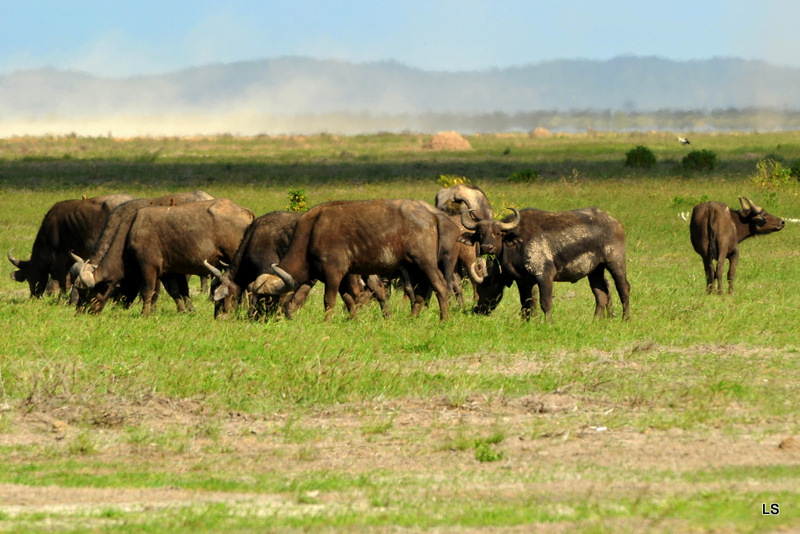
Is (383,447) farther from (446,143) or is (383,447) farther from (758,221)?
(446,143)

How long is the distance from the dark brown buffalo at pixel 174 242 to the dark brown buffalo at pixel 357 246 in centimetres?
178

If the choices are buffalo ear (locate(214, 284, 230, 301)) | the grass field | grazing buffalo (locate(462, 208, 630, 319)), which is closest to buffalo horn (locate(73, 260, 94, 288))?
the grass field

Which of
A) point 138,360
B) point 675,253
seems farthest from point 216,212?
point 675,253

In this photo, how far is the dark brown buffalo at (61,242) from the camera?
18.7m

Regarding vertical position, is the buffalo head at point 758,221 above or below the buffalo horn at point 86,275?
above

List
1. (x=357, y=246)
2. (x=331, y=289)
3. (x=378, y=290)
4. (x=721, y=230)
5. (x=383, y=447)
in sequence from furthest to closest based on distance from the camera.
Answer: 1. (x=721, y=230)
2. (x=378, y=290)
3. (x=331, y=289)
4. (x=357, y=246)
5. (x=383, y=447)

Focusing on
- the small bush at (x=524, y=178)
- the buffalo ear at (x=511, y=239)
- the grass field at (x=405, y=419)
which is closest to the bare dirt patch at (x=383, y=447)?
the grass field at (x=405, y=419)

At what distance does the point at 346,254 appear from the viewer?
46.4 feet

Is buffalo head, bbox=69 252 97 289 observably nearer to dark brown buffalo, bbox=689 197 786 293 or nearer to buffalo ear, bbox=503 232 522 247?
buffalo ear, bbox=503 232 522 247

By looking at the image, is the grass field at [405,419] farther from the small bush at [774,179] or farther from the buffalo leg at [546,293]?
the small bush at [774,179]

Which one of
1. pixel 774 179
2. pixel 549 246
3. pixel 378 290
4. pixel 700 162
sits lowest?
pixel 378 290

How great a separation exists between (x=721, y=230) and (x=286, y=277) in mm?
8857

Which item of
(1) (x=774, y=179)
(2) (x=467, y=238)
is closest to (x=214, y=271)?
(2) (x=467, y=238)

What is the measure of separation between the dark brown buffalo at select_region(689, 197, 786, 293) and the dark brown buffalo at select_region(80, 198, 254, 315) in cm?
Answer: 814
